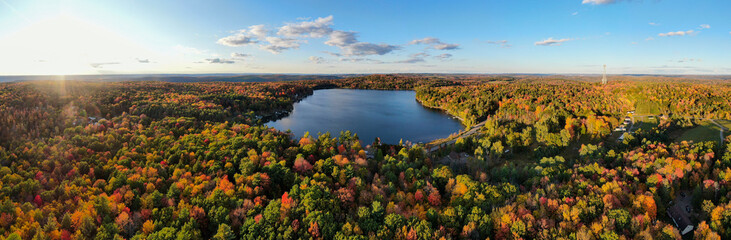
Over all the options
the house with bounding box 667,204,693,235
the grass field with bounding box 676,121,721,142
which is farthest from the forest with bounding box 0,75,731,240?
the grass field with bounding box 676,121,721,142

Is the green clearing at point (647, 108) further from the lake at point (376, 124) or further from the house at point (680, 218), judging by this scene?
the house at point (680, 218)

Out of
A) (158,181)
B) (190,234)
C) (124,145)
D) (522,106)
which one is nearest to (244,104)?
(124,145)

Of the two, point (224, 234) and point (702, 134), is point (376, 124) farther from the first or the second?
point (702, 134)

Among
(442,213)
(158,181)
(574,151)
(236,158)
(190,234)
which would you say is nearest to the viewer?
(190,234)

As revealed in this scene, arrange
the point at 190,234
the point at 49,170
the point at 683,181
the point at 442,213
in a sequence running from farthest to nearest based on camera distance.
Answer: the point at 49,170 < the point at 683,181 < the point at 442,213 < the point at 190,234

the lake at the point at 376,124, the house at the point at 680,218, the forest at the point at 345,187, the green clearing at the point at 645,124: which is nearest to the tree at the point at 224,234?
the forest at the point at 345,187

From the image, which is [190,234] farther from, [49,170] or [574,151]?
[574,151]

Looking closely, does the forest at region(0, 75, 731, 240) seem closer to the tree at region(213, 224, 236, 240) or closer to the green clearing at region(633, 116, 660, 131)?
the tree at region(213, 224, 236, 240)

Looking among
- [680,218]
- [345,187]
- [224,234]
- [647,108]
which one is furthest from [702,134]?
[224,234]
